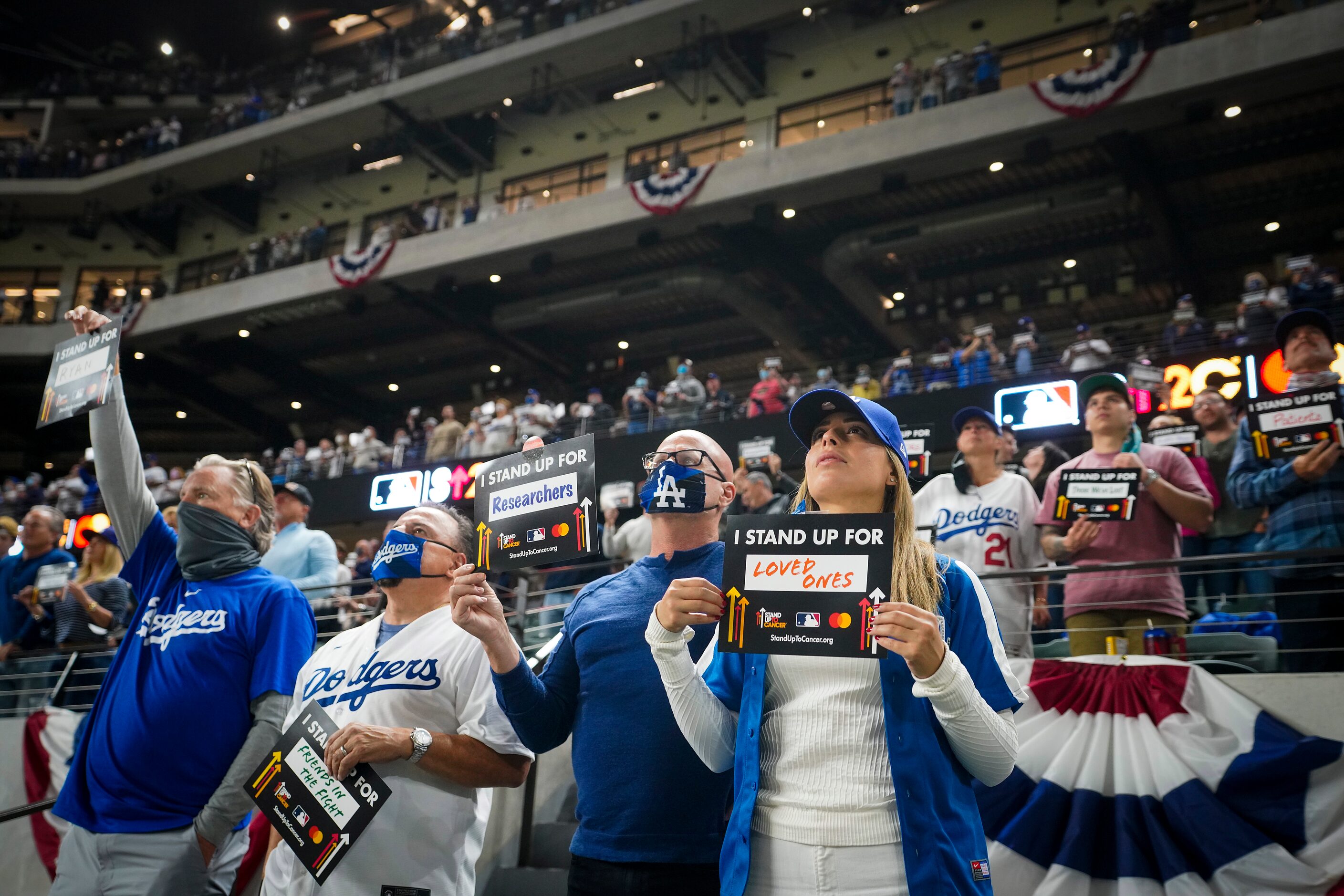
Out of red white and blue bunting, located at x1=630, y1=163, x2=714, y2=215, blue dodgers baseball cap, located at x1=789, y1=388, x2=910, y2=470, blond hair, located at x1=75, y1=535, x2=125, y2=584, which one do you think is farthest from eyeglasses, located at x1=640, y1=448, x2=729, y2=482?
red white and blue bunting, located at x1=630, y1=163, x2=714, y2=215

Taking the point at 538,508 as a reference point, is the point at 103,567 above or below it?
above

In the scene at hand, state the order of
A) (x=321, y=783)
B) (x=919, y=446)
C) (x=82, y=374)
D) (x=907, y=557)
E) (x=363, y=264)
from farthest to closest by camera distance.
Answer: (x=363, y=264) → (x=919, y=446) → (x=82, y=374) → (x=321, y=783) → (x=907, y=557)

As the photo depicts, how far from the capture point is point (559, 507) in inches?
94.4

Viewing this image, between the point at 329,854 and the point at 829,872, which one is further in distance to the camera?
the point at 329,854

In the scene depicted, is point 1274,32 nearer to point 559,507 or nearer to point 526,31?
point 526,31

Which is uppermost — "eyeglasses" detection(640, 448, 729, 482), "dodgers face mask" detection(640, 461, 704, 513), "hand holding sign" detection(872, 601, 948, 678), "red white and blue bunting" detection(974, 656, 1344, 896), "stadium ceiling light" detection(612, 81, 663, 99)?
"stadium ceiling light" detection(612, 81, 663, 99)

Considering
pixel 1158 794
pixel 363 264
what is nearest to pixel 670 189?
pixel 363 264

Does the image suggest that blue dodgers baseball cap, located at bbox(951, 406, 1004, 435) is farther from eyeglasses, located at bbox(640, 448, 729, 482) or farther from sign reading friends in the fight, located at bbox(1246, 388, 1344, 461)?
eyeglasses, located at bbox(640, 448, 729, 482)

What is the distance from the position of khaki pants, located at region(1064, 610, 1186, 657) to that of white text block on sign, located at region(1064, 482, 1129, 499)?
501 mm

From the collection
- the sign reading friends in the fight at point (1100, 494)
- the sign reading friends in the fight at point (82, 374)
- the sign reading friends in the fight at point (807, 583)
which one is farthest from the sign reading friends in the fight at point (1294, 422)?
the sign reading friends in the fight at point (82, 374)

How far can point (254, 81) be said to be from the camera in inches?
1158

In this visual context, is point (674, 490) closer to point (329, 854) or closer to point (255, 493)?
point (329, 854)

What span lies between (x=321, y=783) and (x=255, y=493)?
48.4 inches

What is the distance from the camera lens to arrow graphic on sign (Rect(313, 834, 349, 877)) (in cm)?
234
